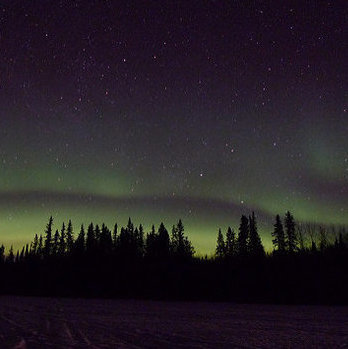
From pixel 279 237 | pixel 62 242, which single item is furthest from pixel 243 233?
pixel 62 242

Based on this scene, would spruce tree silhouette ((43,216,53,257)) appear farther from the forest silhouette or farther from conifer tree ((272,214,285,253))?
conifer tree ((272,214,285,253))

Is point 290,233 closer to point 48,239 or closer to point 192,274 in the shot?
point 192,274

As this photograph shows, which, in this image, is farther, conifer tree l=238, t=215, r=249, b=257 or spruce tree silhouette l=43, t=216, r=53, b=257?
spruce tree silhouette l=43, t=216, r=53, b=257

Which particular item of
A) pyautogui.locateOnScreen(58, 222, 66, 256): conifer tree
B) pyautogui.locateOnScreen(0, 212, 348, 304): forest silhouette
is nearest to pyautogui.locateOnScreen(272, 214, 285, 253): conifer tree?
pyautogui.locateOnScreen(0, 212, 348, 304): forest silhouette

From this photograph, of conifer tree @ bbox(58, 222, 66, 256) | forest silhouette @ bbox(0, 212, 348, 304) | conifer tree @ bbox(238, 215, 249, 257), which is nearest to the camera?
forest silhouette @ bbox(0, 212, 348, 304)

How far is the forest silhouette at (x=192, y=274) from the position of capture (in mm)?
59719

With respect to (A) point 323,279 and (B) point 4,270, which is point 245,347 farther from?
(B) point 4,270

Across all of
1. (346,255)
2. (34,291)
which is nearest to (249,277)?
(346,255)

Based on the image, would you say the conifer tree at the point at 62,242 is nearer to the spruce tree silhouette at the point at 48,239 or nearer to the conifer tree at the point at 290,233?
the spruce tree silhouette at the point at 48,239

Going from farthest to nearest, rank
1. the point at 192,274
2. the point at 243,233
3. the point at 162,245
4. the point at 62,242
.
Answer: the point at 62,242 < the point at 243,233 < the point at 162,245 < the point at 192,274

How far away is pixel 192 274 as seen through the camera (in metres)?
68.8

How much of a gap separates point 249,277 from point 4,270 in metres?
58.4

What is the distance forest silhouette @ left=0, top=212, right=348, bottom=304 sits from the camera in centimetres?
5972

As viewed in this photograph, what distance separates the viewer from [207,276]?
67312 mm
